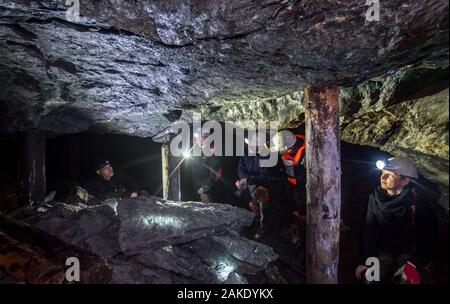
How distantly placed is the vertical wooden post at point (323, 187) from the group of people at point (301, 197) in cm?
70

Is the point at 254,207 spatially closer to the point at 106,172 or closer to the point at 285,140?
the point at 285,140

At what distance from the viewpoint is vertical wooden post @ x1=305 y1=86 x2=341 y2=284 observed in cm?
386

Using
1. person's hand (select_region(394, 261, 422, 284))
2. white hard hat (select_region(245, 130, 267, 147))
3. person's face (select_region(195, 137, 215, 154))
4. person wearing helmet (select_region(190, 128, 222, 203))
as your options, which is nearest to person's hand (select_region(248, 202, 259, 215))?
white hard hat (select_region(245, 130, 267, 147))

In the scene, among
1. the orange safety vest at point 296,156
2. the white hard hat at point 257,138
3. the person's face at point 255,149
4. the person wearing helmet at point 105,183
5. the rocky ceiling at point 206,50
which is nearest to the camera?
the rocky ceiling at point 206,50

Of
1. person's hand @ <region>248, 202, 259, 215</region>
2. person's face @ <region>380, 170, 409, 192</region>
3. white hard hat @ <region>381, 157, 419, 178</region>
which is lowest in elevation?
person's hand @ <region>248, 202, 259, 215</region>

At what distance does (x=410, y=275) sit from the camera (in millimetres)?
3789

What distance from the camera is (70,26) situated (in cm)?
326

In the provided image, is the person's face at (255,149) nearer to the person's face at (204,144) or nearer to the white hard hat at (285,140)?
the white hard hat at (285,140)

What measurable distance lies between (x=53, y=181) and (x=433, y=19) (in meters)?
10.2

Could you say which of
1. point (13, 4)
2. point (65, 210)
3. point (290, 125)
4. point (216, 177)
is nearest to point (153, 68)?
point (13, 4)

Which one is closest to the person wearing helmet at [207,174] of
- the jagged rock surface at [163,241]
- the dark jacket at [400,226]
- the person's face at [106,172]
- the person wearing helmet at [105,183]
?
the person wearing helmet at [105,183]

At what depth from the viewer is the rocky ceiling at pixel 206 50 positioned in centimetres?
276

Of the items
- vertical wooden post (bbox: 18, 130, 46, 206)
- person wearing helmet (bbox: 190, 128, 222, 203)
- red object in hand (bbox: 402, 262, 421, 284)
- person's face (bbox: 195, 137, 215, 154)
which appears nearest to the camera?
red object in hand (bbox: 402, 262, 421, 284)

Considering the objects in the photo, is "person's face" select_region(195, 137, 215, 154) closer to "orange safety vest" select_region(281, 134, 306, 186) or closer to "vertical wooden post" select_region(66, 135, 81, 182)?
"orange safety vest" select_region(281, 134, 306, 186)
